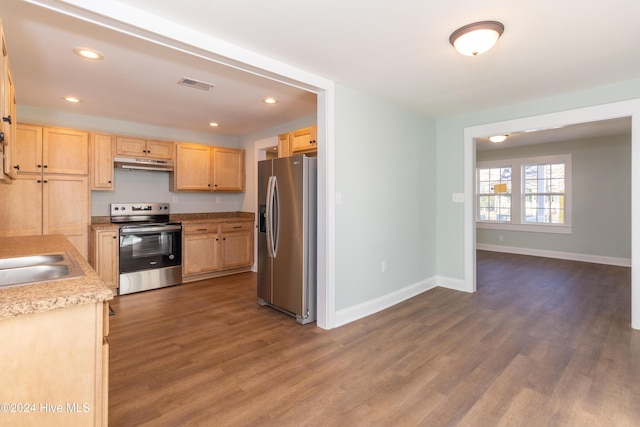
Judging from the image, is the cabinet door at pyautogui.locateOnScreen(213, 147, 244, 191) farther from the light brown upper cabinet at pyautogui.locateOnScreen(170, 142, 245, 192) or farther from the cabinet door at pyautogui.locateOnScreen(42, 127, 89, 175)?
the cabinet door at pyautogui.locateOnScreen(42, 127, 89, 175)

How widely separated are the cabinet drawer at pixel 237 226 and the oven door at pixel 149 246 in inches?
27.2

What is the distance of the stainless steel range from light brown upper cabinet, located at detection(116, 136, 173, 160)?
2.47ft

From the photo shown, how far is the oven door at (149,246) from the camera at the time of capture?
4.12 m

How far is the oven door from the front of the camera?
4.12m

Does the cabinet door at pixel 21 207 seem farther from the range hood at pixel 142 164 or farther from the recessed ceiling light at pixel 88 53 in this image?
the recessed ceiling light at pixel 88 53

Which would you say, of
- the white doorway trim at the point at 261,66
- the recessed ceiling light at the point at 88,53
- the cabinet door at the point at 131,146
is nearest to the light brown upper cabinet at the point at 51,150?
the cabinet door at the point at 131,146

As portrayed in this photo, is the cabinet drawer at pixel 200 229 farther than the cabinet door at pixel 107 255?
Yes

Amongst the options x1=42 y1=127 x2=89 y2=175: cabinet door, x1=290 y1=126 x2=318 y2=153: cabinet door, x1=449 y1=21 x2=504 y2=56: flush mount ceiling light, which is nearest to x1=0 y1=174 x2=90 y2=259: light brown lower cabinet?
x1=42 y1=127 x2=89 y2=175: cabinet door

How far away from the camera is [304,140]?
3.81 metres

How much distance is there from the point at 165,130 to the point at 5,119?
11.1 feet

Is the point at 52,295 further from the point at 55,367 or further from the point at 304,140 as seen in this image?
the point at 304,140

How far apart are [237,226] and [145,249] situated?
1.37 meters

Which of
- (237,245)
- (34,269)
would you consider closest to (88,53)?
(34,269)

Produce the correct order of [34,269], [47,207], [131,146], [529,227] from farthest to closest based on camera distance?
[529,227] → [131,146] → [47,207] → [34,269]
